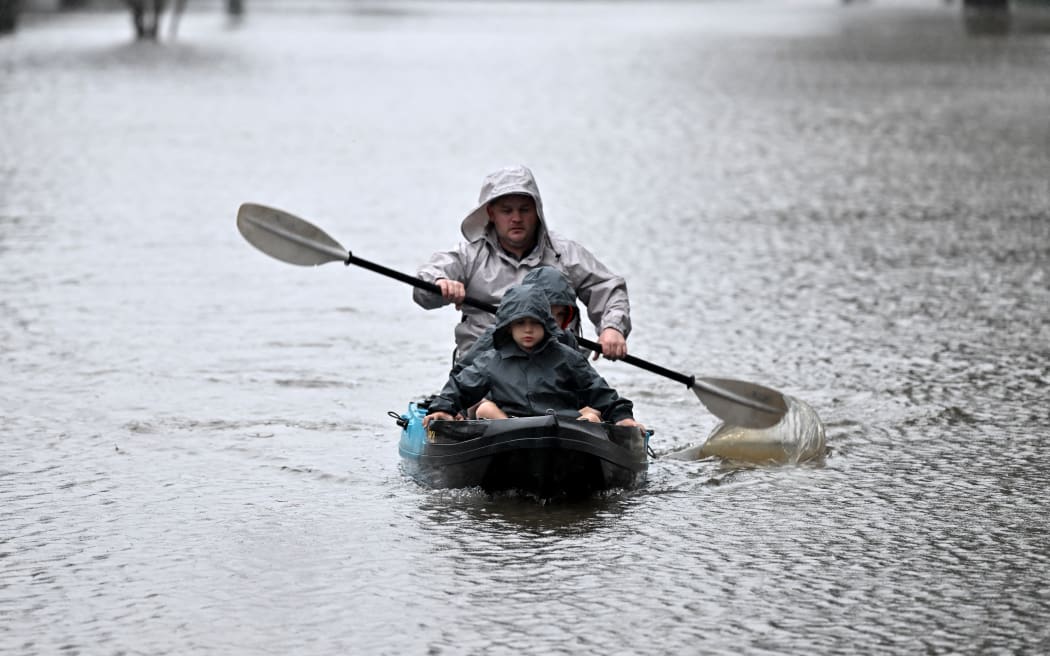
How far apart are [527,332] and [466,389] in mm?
368

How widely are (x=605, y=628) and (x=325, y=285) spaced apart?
7685mm

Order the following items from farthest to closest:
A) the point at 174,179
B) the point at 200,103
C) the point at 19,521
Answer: the point at 200,103 → the point at 174,179 → the point at 19,521

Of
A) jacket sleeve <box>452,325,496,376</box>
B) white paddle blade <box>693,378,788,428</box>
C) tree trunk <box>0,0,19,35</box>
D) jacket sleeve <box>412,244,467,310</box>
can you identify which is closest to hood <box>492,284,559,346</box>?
jacket sleeve <box>452,325,496,376</box>

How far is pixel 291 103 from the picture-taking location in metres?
26.3

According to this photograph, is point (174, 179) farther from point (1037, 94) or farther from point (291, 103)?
point (1037, 94)

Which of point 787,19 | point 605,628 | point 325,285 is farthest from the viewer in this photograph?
point 787,19

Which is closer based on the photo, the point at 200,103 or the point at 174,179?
the point at 174,179

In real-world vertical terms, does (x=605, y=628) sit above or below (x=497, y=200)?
below

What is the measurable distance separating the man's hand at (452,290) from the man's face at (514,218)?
1.51 ft

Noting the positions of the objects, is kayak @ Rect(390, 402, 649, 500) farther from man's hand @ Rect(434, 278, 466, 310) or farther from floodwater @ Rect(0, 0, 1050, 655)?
man's hand @ Rect(434, 278, 466, 310)

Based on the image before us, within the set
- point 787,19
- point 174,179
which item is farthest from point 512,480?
point 787,19

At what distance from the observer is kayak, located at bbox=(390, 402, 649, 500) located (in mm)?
7828

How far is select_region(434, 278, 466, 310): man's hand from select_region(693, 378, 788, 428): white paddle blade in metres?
1.20

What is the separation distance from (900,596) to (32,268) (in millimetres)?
8580
